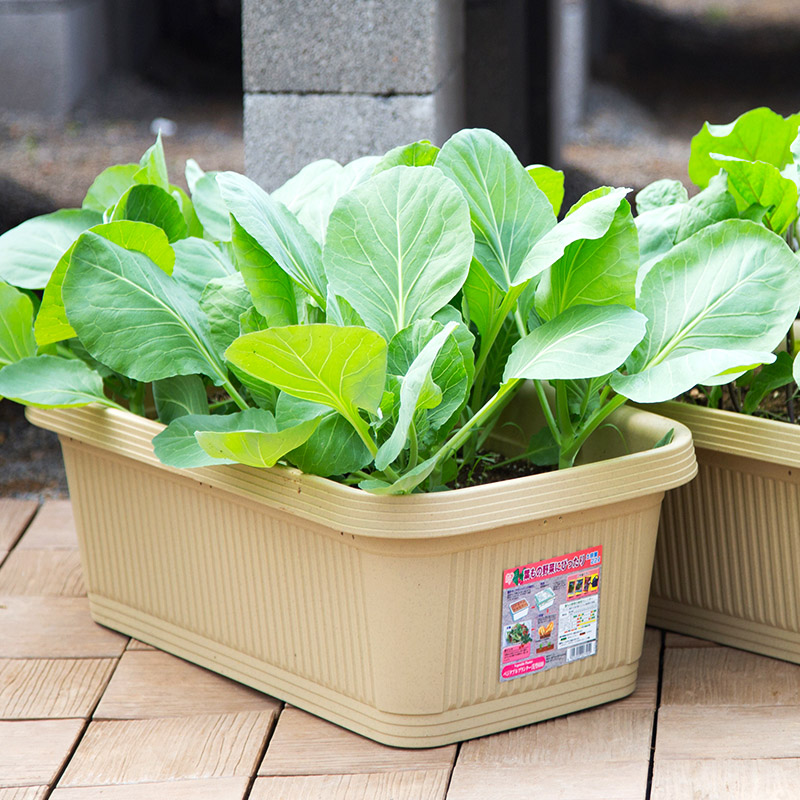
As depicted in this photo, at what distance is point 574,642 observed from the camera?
1217 millimetres

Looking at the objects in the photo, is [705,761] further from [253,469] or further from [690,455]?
[253,469]

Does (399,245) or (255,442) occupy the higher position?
(399,245)

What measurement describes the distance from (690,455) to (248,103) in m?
1.22

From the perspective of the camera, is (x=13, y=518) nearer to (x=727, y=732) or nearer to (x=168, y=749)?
(x=168, y=749)

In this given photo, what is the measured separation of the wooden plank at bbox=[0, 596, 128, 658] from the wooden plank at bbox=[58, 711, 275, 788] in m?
0.20

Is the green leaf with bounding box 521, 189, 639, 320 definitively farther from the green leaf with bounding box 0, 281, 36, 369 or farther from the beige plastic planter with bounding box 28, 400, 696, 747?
the green leaf with bounding box 0, 281, 36, 369

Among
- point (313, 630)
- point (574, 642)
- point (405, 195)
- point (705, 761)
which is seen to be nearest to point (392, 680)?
point (313, 630)

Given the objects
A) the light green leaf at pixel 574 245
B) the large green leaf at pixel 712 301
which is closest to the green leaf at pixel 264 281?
the light green leaf at pixel 574 245

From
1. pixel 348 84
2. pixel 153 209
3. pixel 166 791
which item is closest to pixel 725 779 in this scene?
pixel 166 791

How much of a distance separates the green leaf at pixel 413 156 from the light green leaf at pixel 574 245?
0.19 m

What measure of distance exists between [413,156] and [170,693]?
0.70 meters

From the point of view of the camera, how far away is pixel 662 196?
1432mm

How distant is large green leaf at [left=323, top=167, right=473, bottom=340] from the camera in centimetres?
111

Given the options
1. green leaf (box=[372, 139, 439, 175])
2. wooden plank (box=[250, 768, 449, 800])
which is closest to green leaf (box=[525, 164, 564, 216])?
green leaf (box=[372, 139, 439, 175])
